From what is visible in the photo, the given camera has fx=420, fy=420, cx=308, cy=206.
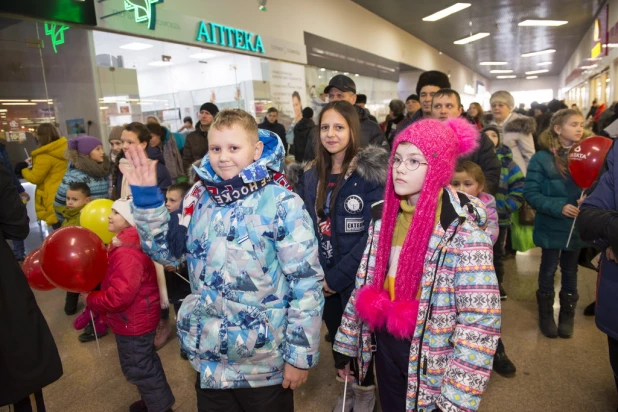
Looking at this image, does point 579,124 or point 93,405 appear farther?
point 579,124

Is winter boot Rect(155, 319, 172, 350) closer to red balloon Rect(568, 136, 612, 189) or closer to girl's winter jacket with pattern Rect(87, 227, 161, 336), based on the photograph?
girl's winter jacket with pattern Rect(87, 227, 161, 336)

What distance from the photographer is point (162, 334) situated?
3.47 meters

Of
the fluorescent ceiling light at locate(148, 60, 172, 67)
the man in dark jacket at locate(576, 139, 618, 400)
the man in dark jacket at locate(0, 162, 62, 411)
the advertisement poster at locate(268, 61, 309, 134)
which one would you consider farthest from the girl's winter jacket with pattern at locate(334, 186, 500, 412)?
the advertisement poster at locate(268, 61, 309, 134)

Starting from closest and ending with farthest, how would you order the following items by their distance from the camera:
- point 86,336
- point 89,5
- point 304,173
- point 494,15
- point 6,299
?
point 6,299 < point 304,173 < point 86,336 < point 89,5 < point 494,15

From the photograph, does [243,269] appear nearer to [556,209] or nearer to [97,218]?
[97,218]

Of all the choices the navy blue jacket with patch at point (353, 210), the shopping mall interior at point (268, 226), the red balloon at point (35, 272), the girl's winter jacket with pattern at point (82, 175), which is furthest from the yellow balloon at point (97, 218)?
the navy blue jacket with patch at point (353, 210)

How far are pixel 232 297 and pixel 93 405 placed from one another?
189 centimetres

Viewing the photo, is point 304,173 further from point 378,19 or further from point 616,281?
point 378,19

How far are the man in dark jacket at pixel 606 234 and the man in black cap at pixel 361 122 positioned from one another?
58.0 inches

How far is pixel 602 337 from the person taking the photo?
10.3 ft

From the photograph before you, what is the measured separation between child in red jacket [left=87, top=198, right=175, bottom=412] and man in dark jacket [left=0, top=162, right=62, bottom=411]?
47 centimetres

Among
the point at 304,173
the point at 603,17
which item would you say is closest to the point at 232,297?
the point at 304,173

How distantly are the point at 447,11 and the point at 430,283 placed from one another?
1207 centimetres

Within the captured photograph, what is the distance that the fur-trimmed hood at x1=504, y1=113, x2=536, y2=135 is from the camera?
14.6 ft
